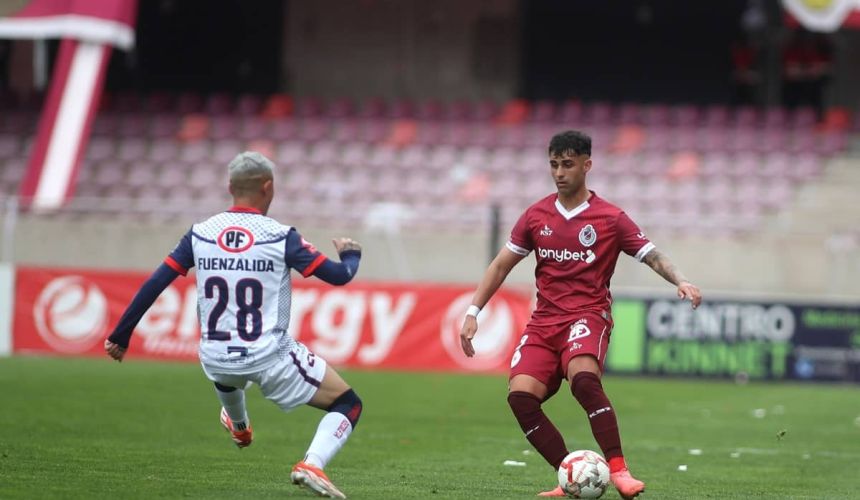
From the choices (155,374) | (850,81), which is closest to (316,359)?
(155,374)

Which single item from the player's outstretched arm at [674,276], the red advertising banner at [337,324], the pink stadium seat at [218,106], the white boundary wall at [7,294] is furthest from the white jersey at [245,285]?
the pink stadium seat at [218,106]

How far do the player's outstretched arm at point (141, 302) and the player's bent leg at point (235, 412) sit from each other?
2.30ft

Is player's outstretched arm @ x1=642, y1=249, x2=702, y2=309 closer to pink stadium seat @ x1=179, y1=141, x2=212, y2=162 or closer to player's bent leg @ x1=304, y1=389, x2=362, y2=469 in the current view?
player's bent leg @ x1=304, y1=389, x2=362, y2=469

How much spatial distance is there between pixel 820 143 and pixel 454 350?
10.9 meters

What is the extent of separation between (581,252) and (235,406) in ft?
7.30

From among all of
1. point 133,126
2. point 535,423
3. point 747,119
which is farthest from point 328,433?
point 747,119

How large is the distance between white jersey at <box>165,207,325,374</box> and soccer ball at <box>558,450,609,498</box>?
1.68 meters

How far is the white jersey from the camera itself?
761 centimetres

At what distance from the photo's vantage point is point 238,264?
24.9 ft

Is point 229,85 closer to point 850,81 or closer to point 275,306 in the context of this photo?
point 850,81

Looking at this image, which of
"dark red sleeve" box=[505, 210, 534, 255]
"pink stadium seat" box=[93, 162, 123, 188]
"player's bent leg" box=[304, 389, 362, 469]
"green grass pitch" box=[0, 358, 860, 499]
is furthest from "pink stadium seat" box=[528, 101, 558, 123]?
"player's bent leg" box=[304, 389, 362, 469]

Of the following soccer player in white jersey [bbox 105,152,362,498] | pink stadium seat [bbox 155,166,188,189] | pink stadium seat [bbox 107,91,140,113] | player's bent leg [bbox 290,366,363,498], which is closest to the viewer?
player's bent leg [bbox 290,366,363,498]

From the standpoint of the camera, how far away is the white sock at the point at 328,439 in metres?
7.50

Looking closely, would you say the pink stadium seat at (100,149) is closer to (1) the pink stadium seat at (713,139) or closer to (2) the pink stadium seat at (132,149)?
(2) the pink stadium seat at (132,149)
